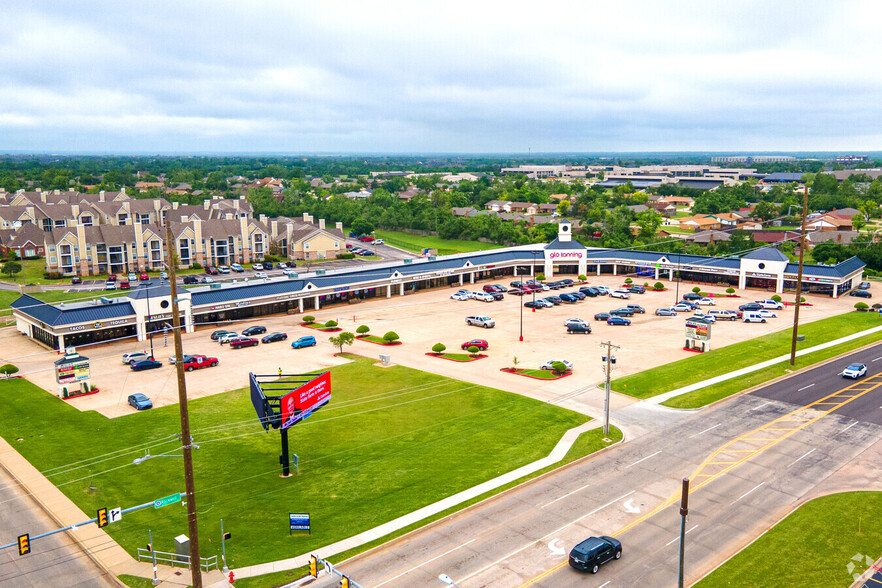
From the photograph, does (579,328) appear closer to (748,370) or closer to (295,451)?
(748,370)

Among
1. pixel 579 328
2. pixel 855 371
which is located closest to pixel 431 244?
pixel 579 328

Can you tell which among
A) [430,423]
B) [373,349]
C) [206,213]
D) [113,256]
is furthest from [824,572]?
[206,213]

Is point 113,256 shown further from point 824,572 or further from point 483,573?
point 824,572

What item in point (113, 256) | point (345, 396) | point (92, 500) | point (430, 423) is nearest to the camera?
point (92, 500)

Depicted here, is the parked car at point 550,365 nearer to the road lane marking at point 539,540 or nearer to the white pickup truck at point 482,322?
the white pickup truck at point 482,322

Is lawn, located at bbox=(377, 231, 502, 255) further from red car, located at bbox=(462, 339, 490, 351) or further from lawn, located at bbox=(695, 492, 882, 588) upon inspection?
lawn, located at bbox=(695, 492, 882, 588)

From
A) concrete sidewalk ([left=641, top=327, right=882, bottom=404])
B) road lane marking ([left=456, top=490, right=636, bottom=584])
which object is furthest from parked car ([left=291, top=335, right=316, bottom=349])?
road lane marking ([left=456, top=490, right=636, bottom=584])
